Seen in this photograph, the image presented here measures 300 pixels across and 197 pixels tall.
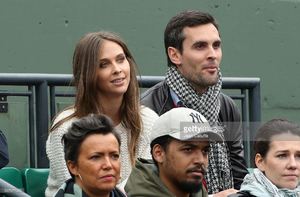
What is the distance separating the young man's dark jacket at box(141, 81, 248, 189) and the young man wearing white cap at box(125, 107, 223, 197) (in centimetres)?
88

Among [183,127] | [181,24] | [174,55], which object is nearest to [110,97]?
[174,55]

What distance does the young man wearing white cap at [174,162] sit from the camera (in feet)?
18.0

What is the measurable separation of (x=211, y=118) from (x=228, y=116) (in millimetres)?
204

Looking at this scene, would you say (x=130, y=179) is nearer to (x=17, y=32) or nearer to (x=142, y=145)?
(x=142, y=145)

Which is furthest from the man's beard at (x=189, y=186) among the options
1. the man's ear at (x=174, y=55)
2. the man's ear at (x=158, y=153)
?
the man's ear at (x=174, y=55)

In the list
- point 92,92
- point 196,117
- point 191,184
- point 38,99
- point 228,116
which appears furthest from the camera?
point 38,99

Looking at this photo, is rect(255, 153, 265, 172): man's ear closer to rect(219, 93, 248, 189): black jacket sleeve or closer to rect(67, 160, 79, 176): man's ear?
rect(219, 93, 248, 189): black jacket sleeve

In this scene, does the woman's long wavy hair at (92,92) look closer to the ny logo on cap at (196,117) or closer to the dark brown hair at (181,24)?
the dark brown hair at (181,24)

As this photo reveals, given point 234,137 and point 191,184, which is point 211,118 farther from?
point 191,184

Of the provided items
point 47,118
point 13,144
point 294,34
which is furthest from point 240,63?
point 47,118

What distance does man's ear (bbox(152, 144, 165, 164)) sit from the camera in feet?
18.2

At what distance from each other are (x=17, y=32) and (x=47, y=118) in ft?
6.97

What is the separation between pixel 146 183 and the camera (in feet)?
18.0

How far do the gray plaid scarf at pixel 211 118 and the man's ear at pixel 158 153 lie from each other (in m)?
0.87
